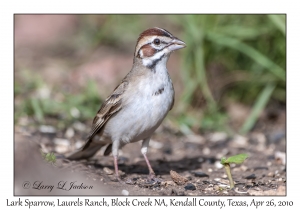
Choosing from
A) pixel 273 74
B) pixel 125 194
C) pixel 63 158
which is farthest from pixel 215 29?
pixel 125 194

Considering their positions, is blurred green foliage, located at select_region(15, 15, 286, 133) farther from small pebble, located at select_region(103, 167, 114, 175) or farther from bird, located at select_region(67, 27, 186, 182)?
bird, located at select_region(67, 27, 186, 182)

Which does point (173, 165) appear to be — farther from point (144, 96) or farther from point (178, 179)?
point (144, 96)

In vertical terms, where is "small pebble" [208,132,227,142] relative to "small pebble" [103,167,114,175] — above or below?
above

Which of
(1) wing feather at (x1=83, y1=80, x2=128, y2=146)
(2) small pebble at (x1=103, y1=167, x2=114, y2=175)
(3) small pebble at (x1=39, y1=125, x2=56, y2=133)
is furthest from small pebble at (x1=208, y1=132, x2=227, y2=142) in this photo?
(1) wing feather at (x1=83, y1=80, x2=128, y2=146)

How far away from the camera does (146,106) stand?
225 inches

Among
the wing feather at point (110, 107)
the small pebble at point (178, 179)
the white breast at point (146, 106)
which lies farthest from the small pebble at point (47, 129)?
the small pebble at point (178, 179)

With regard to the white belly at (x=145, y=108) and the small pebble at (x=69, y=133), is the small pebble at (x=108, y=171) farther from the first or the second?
the small pebble at (x=69, y=133)

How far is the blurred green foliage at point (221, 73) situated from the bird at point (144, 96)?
2016mm

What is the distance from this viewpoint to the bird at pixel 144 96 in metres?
5.75

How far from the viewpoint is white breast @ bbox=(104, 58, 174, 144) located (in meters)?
5.73

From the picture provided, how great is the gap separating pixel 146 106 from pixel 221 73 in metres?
3.87

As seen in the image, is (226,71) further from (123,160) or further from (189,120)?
(123,160)

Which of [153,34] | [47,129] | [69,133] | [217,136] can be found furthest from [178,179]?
[217,136]

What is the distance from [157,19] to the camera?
35.4 feet
